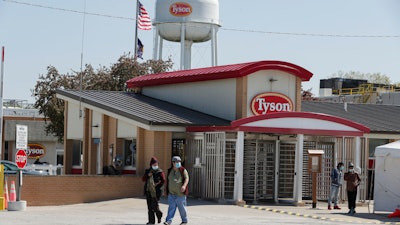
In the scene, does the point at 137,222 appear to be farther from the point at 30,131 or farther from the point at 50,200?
the point at 30,131

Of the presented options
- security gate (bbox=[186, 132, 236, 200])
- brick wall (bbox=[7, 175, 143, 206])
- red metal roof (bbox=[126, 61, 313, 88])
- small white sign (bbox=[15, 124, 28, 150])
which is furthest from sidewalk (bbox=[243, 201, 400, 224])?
small white sign (bbox=[15, 124, 28, 150])

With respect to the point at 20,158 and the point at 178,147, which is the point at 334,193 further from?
the point at 20,158

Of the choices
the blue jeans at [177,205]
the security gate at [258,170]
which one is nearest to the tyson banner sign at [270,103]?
the security gate at [258,170]

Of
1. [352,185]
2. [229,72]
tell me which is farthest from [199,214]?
[229,72]

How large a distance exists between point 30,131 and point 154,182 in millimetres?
39968

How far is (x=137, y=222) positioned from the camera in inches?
981

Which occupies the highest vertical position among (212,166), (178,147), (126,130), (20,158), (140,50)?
(140,50)

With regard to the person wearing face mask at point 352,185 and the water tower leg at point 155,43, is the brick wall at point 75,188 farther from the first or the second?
the water tower leg at point 155,43

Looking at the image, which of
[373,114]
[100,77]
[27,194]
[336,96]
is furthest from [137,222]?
[336,96]

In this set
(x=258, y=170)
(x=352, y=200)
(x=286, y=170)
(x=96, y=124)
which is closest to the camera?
(x=352, y=200)

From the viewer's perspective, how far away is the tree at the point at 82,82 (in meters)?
56.0

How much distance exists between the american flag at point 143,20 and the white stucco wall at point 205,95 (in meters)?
16.2

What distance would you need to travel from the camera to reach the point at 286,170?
3491 cm

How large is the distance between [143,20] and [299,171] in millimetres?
25544
